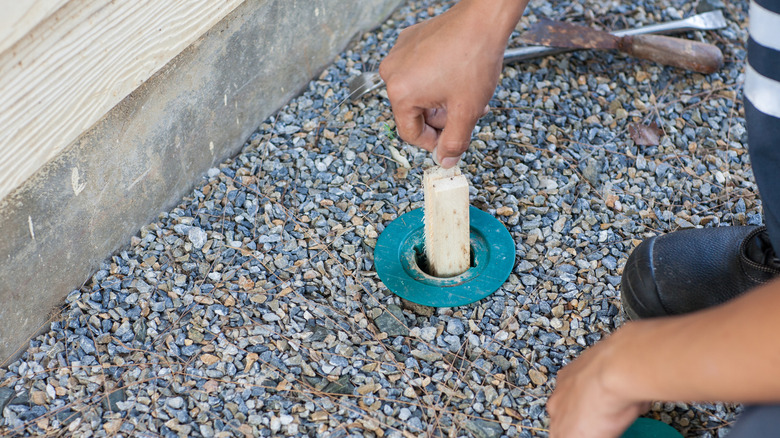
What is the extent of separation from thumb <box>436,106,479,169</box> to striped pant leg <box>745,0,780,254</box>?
0.61 metres

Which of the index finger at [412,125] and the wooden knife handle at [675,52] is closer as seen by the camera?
the index finger at [412,125]

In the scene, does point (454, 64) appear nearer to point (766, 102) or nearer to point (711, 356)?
point (766, 102)

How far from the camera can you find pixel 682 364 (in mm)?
1101

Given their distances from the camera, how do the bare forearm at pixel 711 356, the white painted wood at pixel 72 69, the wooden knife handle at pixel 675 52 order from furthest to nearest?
the wooden knife handle at pixel 675 52, the white painted wood at pixel 72 69, the bare forearm at pixel 711 356

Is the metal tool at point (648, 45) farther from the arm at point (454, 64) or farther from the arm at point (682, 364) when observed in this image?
the arm at point (682, 364)

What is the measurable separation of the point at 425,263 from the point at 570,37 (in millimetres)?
1273

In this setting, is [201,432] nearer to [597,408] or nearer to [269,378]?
[269,378]

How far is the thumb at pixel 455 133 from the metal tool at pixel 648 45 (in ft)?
4.54

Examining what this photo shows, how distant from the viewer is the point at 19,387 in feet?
6.42

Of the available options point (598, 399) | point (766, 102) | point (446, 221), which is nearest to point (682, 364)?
point (598, 399)

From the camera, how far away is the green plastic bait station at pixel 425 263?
85.4 inches

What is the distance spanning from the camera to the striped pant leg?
1.47 metres

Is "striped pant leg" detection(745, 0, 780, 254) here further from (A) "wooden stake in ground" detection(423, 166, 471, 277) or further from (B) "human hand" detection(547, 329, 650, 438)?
(A) "wooden stake in ground" detection(423, 166, 471, 277)

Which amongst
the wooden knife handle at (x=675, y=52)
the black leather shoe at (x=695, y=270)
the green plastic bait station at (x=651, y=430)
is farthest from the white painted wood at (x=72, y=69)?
the wooden knife handle at (x=675, y=52)
